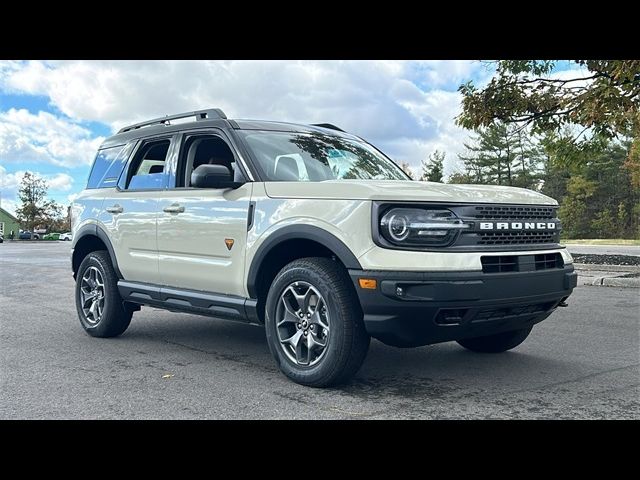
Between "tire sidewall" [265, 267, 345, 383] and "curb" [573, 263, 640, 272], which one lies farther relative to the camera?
"curb" [573, 263, 640, 272]

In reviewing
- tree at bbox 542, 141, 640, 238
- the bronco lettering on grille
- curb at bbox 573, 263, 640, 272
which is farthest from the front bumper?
tree at bbox 542, 141, 640, 238

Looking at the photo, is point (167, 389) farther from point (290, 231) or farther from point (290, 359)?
point (290, 231)

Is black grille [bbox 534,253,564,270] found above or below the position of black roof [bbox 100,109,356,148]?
below

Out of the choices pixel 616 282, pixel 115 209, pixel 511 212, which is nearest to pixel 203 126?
pixel 115 209

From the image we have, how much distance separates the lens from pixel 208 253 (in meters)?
5.31

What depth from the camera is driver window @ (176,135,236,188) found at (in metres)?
5.77

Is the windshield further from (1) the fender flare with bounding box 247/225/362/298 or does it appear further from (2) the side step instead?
(2) the side step

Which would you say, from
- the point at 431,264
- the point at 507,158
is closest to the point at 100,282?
the point at 431,264

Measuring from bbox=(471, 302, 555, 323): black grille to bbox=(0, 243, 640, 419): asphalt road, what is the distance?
1.71 feet

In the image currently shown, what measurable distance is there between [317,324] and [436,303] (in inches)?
34.8

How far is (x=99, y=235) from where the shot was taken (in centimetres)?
668

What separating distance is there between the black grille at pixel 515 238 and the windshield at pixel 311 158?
143 centimetres

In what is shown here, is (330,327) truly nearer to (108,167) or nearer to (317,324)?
(317,324)
